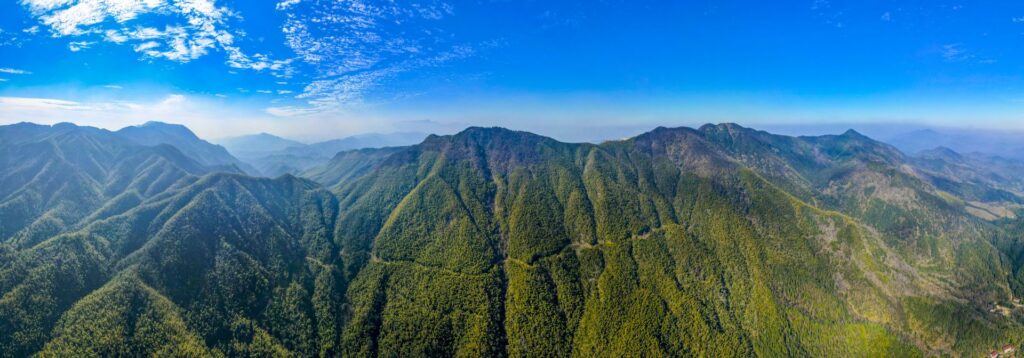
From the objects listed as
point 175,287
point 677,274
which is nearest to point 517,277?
point 677,274

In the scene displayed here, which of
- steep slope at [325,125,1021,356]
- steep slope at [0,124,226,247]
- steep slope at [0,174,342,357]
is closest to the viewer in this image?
steep slope at [0,174,342,357]

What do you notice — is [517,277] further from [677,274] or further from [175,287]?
[175,287]

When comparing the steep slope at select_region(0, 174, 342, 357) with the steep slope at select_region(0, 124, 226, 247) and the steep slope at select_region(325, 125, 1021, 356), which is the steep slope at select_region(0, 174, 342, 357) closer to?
the steep slope at select_region(325, 125, 1021, 356)

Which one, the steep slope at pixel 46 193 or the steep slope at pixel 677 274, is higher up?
the steep slope at pixel 46 193

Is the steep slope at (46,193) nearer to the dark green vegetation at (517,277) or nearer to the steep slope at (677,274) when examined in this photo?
the dark green vegetation at (517,277)

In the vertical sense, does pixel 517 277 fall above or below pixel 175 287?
below

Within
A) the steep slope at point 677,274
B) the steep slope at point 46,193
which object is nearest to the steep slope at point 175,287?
the steep slope at point 677,274

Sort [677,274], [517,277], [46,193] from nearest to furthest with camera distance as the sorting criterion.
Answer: [517,277], [677,274], [46,193]

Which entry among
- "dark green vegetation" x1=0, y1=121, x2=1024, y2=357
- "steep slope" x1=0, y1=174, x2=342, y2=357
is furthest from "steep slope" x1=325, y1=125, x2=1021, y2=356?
"steep slope" x1=0, y1=174, x2=342, y2=357

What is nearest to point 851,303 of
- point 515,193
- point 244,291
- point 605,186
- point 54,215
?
point 605,186
